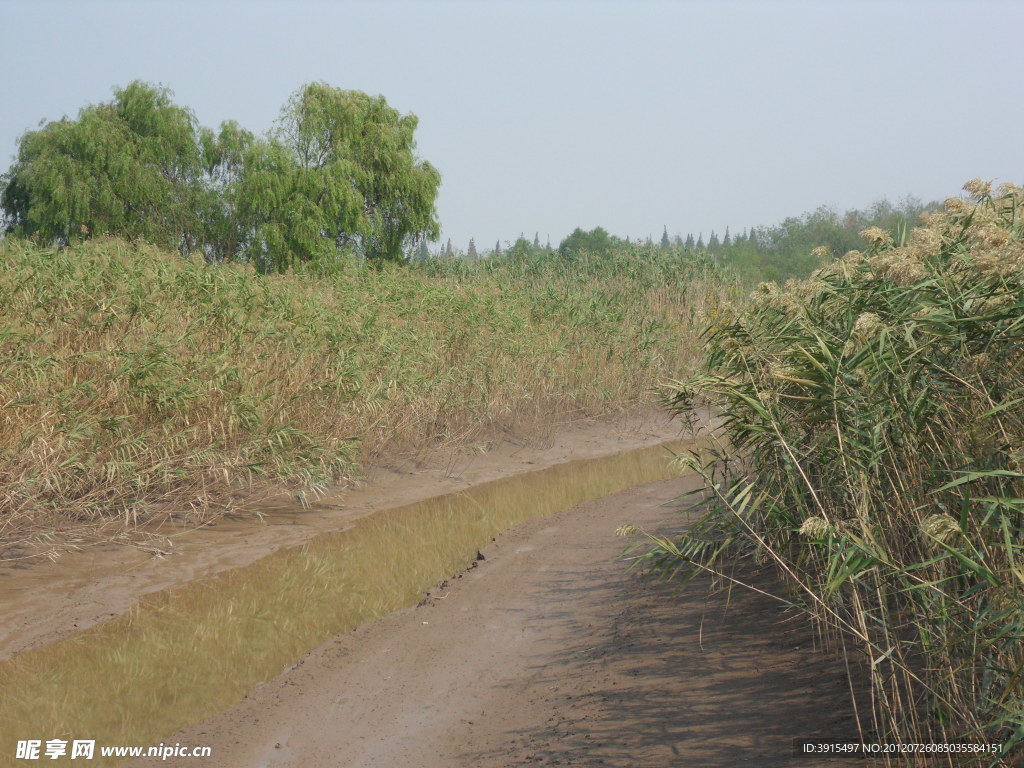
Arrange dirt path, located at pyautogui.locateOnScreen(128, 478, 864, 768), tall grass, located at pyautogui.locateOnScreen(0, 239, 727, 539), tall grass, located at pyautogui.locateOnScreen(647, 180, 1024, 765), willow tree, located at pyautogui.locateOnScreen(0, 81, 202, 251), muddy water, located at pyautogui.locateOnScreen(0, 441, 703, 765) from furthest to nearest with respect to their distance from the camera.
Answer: willow tree, located at pyautogui.locateOnScreen(0, 81, 202, 251) → tall grass, located at pyautogui.locateOnScreen(0, 239, 727, 539) → muddy water, located at pyautogui.locateOnScreen(0, 441, 703, 765) → dirt path, located at pyautogui.locateOnScreen(128, 478, 864, 768) → tall grass, located at pyautogui.locateOnScreen(647, 180, 1024, 765)

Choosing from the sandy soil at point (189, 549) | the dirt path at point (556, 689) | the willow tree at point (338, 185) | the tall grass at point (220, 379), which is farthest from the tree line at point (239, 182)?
the dirt path at point (556, 689)

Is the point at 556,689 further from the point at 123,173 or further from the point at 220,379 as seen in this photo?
the point at 123,173

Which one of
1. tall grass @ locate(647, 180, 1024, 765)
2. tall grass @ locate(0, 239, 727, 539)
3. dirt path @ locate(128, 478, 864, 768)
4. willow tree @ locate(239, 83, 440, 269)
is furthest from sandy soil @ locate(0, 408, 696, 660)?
willow tree @ locate(239, 83, 440, 269)

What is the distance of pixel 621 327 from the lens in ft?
48.2

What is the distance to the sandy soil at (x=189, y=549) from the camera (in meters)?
6.00

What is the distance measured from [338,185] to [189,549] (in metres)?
14.8

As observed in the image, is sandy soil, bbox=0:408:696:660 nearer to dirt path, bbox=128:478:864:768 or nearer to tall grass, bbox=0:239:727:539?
tall grass, bbox=0:239:727:539

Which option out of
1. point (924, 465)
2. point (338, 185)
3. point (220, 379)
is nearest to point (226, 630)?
point (220, 379)

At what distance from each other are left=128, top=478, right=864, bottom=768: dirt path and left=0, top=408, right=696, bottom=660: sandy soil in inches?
71.7

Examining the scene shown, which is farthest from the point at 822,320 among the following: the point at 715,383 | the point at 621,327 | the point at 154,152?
the point at 154,152

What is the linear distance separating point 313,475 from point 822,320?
5.39 meters

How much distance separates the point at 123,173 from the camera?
76.7ft

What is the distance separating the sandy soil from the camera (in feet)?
19.7

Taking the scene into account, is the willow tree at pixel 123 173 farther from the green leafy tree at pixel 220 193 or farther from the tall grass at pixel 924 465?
the tall grass at pixel 924 465
